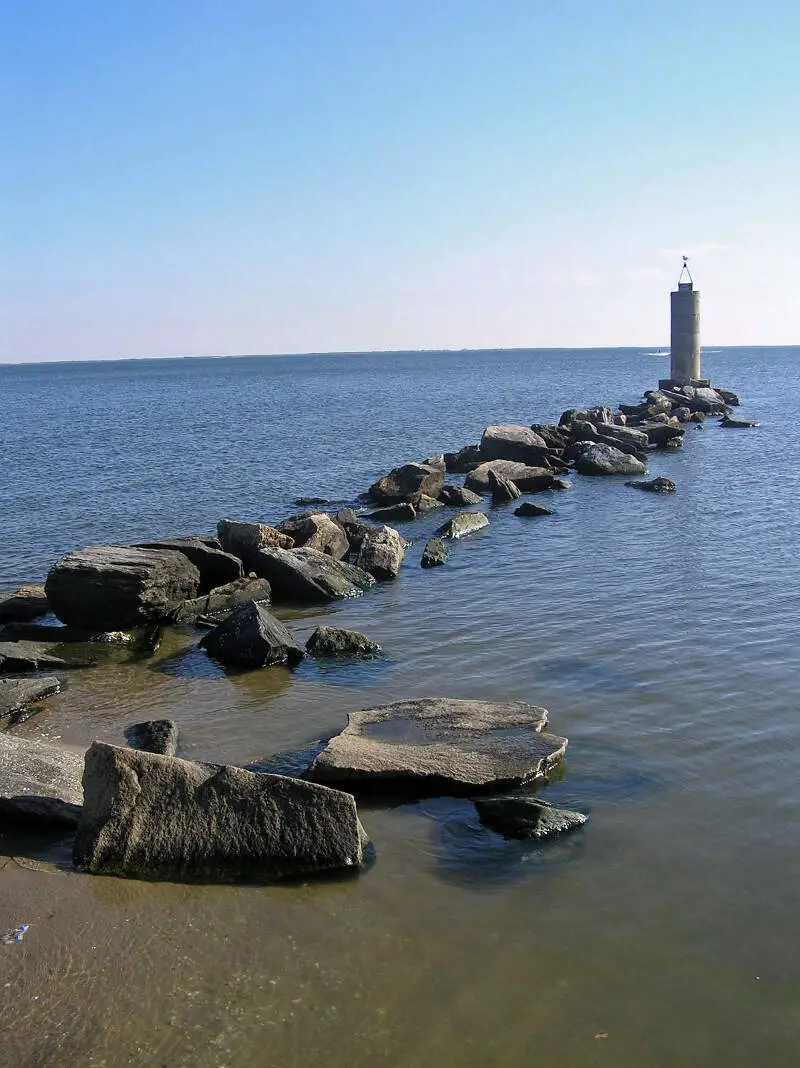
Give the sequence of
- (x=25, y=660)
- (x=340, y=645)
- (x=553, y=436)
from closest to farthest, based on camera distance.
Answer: (x=25, y=660)
(x=340, y=645)
(x=553, y=436)

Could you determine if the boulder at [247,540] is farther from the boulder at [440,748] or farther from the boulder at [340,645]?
the boulder at [440,748]

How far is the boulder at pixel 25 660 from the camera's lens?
43.3 feet

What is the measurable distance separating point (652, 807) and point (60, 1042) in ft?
16.5

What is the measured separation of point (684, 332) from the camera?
5931cm

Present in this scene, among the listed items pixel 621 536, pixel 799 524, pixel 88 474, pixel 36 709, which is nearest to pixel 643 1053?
pixel 36 709

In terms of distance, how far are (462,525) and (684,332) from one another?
41603 mm

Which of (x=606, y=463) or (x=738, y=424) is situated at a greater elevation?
(x=738, y=424)

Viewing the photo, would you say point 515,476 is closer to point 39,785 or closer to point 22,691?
point 22,691

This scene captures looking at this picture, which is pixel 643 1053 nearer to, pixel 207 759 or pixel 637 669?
pixel 207 759

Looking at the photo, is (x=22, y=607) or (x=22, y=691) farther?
(x=22, y=607)

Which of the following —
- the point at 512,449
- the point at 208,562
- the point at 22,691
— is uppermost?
the point at 512,449

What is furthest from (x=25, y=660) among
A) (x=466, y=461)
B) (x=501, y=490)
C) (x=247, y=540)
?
(x=466, y=461)

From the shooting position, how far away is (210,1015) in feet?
19.4

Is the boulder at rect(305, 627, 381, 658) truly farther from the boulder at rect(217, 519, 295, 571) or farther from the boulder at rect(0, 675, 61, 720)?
the boulder at rect(217, 519, 295, 571)
